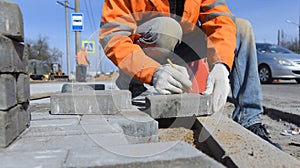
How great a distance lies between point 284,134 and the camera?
6.77ft

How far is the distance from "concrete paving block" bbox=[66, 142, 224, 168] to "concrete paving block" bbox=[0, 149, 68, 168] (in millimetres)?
34

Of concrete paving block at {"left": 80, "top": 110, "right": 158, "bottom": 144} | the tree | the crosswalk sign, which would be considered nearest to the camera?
concrete paving block at {"left": 80, "top": 110, "right": 158, "bottom": 144}

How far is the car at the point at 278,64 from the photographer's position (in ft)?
24.7

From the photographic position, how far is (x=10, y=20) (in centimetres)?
104

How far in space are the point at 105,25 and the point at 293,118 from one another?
200cm

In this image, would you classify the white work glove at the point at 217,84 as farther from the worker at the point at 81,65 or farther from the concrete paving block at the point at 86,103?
the worker at the point at 81,65

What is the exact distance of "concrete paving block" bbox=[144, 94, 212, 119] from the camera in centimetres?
149

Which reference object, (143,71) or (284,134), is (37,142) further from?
(284,134)

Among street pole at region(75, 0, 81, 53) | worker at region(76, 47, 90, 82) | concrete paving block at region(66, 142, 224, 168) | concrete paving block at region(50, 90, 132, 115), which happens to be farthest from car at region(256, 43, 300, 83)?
concrete paving block at region(66, 142, 224, 168)

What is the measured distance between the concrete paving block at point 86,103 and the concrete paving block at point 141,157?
613 mm

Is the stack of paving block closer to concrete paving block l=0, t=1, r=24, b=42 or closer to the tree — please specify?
concrete paving block l=0, t=1, r=24, b=42

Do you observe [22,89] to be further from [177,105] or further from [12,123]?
→ [177,105]

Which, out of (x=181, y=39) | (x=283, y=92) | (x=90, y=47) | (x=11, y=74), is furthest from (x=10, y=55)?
(x=283, y=92)

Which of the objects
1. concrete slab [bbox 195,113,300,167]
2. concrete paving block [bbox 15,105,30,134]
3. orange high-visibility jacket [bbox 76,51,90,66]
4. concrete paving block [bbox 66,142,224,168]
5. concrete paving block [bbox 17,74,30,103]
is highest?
orange high-visibility jacket [bbox 76,51,90,66]
